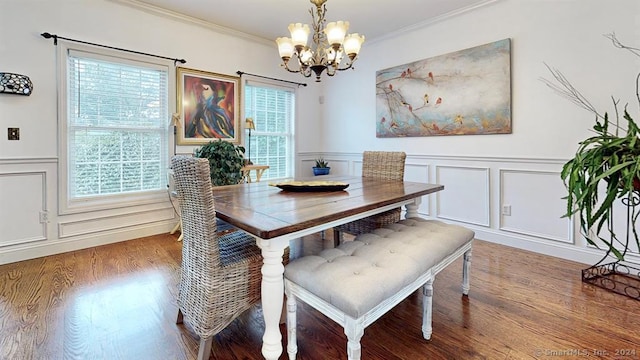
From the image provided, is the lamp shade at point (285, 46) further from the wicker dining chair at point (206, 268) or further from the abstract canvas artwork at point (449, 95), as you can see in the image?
the abstract canvas artwork at point (449, 95)

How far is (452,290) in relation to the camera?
2172 millimetres

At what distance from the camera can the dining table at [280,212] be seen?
4.33ft

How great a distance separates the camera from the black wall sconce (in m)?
2.54

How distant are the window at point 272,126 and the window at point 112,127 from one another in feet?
3.91

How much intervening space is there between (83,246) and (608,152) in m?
4.39

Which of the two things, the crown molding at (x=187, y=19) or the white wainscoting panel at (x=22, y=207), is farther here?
the crown molding at (x=187, y=19)

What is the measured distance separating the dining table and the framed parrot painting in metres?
1.90

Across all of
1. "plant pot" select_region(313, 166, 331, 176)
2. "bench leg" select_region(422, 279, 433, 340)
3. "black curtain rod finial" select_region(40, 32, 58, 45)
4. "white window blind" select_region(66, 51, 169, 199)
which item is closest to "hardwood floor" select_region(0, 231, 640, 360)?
"bench leg" select_region(422, 279, 433, 340)

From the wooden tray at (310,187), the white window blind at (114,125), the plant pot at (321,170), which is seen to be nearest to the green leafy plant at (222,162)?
the white window blind at (114,125)

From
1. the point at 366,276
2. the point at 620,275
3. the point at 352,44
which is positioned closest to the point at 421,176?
the point at 620,275

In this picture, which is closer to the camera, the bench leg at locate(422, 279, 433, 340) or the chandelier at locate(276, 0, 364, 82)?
the bench leg at locate(422, 279, 433, 340)

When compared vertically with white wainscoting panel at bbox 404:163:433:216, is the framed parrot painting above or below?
above

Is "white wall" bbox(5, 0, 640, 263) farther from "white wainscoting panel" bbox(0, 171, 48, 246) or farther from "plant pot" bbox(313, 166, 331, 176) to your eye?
"plant pot" bbox(313, 166, 331, 176)

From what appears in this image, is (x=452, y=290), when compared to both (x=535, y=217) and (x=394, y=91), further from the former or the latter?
(x=394, y=91)
